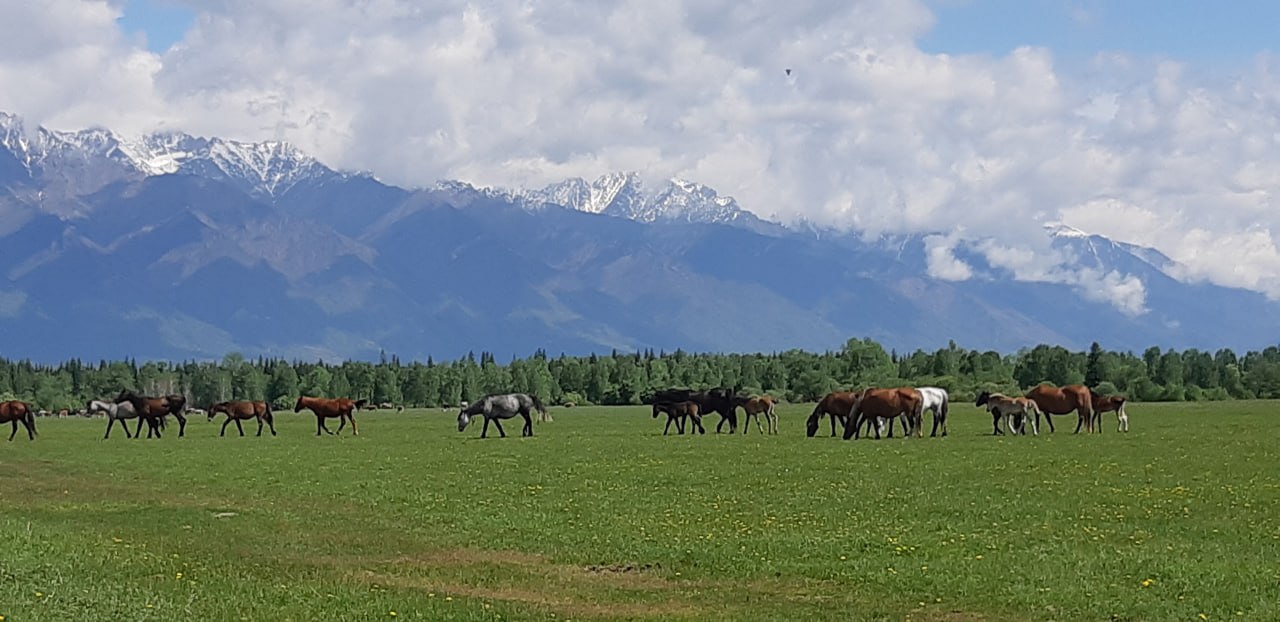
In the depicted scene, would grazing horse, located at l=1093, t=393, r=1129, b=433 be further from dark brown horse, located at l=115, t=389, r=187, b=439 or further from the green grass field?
dark brown horse, located at l=115, t=389, r=187, b=439

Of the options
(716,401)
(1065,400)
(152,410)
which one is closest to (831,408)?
(1065,400)

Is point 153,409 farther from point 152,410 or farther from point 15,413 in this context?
point 15,413

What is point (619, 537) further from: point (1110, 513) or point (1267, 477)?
point (1267, 477)

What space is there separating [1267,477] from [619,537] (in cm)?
1609

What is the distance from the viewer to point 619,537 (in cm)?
2408

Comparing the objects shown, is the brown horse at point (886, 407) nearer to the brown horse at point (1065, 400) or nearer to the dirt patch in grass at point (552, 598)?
the brown horse at point (1065, 400)

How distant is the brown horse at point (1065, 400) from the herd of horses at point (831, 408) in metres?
0.04

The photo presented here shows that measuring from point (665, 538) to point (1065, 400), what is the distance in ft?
124

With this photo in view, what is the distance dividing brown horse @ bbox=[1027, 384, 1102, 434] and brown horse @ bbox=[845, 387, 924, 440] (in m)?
6.42

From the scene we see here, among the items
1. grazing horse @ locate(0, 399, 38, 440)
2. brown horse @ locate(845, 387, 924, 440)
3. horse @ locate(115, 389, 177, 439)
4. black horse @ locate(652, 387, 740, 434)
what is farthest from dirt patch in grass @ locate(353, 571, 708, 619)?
grazing horse @ locate(0, 399, 38, 440)

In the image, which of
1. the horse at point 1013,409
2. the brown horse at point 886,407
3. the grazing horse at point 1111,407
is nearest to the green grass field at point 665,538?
the brown horse at point 886,407

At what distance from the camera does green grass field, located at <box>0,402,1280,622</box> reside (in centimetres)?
1781

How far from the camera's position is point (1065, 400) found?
57.7 metres

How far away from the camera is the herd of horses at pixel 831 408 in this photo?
5409cm
